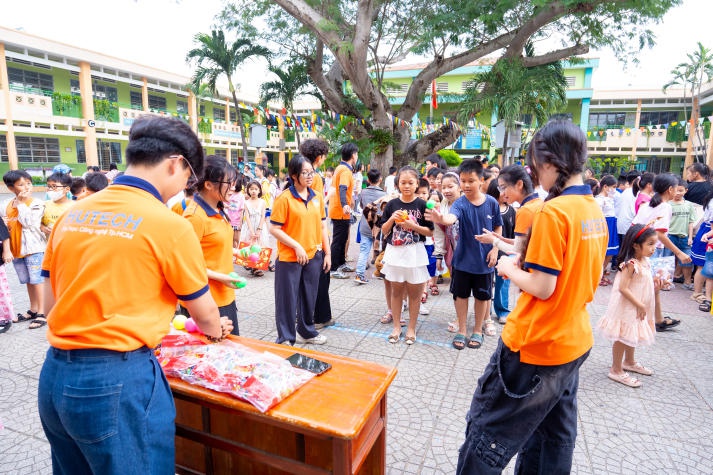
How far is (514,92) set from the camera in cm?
1027

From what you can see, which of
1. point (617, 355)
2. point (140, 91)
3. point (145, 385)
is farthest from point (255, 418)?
point (140, 91)

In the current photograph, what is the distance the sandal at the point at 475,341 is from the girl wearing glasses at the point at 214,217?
2.40 metres

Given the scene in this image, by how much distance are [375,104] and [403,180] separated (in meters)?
7.23

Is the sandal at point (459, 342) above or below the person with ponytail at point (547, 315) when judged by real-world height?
below

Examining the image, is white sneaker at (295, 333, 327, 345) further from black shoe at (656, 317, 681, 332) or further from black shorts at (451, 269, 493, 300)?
black shoe at (656, 317, 681, 332)

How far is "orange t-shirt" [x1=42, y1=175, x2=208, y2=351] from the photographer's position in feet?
4.35

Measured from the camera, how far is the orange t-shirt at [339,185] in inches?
236

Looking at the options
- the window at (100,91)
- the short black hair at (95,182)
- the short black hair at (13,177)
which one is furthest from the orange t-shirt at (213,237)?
the window at (100,91)

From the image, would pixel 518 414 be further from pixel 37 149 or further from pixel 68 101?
pixel 37 149

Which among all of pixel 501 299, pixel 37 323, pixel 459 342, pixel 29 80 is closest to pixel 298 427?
pixel 459 342

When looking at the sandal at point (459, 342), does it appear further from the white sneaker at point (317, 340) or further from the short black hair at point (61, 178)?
the short black hair at point (61, 178)

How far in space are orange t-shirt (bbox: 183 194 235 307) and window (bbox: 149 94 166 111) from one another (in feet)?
89.0

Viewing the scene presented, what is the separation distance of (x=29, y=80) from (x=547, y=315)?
26367 mm

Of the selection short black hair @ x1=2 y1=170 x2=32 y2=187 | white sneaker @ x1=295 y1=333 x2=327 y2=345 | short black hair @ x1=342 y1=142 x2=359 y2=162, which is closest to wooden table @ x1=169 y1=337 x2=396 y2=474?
white sneaker @ x1=295 y1=333 x2=327 y2=345
